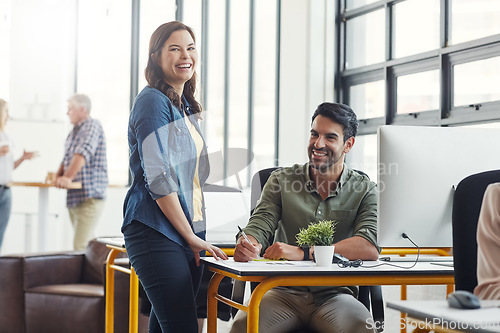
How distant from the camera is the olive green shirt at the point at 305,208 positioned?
2.46 metres

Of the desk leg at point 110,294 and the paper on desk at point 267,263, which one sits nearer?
the paper on desk at point 267,263

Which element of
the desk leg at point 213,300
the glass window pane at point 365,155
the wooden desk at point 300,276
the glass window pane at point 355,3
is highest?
the glass window pane at point 355,3

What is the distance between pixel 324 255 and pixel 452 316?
37.0 inches

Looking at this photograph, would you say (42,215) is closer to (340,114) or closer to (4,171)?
(4,171)

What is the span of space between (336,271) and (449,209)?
17.5 inches

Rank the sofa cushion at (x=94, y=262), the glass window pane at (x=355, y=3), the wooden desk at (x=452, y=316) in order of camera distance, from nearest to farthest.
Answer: the wooden desk at (x=452, y=316) → the sofa cushion at (x=94, y=262) → the glass window pane at (x=355, y=3)

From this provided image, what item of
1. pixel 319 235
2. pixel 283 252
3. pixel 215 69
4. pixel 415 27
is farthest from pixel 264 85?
pixel 319 235

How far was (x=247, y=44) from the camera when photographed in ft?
19.4

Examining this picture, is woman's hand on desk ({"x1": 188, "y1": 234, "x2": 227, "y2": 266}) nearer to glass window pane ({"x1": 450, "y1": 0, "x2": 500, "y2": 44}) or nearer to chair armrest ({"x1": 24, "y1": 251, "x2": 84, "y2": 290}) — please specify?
chair armrest ({"x1": 24, "y1": 251, "x2": 84, "y2": 290})

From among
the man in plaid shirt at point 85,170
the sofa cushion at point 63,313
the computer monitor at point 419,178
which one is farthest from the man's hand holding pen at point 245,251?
the man in plaid shirt at point 85,170

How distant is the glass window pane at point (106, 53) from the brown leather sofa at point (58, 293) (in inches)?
73.1

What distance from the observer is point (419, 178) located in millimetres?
2125

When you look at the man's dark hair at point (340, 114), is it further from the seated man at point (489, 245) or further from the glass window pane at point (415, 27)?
the glass window pane at point (415, 27)

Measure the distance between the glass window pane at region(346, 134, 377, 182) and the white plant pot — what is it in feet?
8.95
